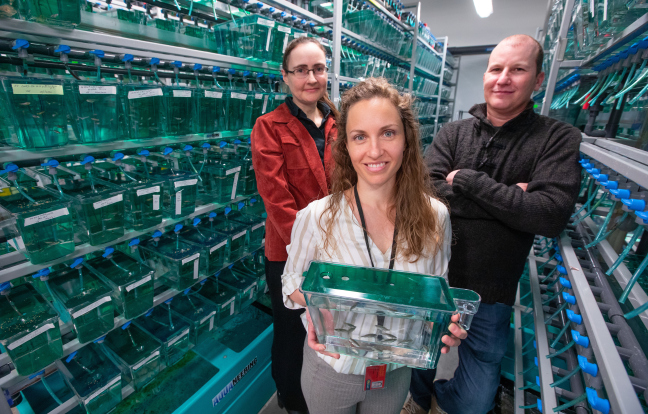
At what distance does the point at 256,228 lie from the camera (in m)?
2.21

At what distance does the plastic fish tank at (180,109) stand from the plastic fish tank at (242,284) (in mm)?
1140

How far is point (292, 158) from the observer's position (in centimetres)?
158

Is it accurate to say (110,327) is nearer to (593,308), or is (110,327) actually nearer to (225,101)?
(225,101)

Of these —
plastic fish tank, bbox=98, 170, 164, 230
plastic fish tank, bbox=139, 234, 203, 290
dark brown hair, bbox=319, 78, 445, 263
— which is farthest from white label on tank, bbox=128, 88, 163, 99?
dark brown hair, bbox=319, 78, 445, 263

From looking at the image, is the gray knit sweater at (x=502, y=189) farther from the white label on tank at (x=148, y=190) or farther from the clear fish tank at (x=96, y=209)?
the clear fish tank at (x=96, y=209)

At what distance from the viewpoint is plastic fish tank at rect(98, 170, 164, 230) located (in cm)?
147

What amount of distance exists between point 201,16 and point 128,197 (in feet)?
4.40

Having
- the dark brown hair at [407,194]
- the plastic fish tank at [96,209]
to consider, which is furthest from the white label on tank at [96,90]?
the dark brown hair at [407,194]

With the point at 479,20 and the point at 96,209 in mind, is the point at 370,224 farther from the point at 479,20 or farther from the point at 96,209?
the point at 479,20

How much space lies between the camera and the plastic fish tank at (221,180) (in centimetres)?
190

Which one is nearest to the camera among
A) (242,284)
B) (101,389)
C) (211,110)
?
(101,389)

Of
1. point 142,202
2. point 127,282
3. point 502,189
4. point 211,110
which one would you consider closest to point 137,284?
point 127,282

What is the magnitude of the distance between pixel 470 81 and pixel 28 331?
8898 millimetres

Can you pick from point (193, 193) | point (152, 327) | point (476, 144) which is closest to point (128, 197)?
point (193, 193)
